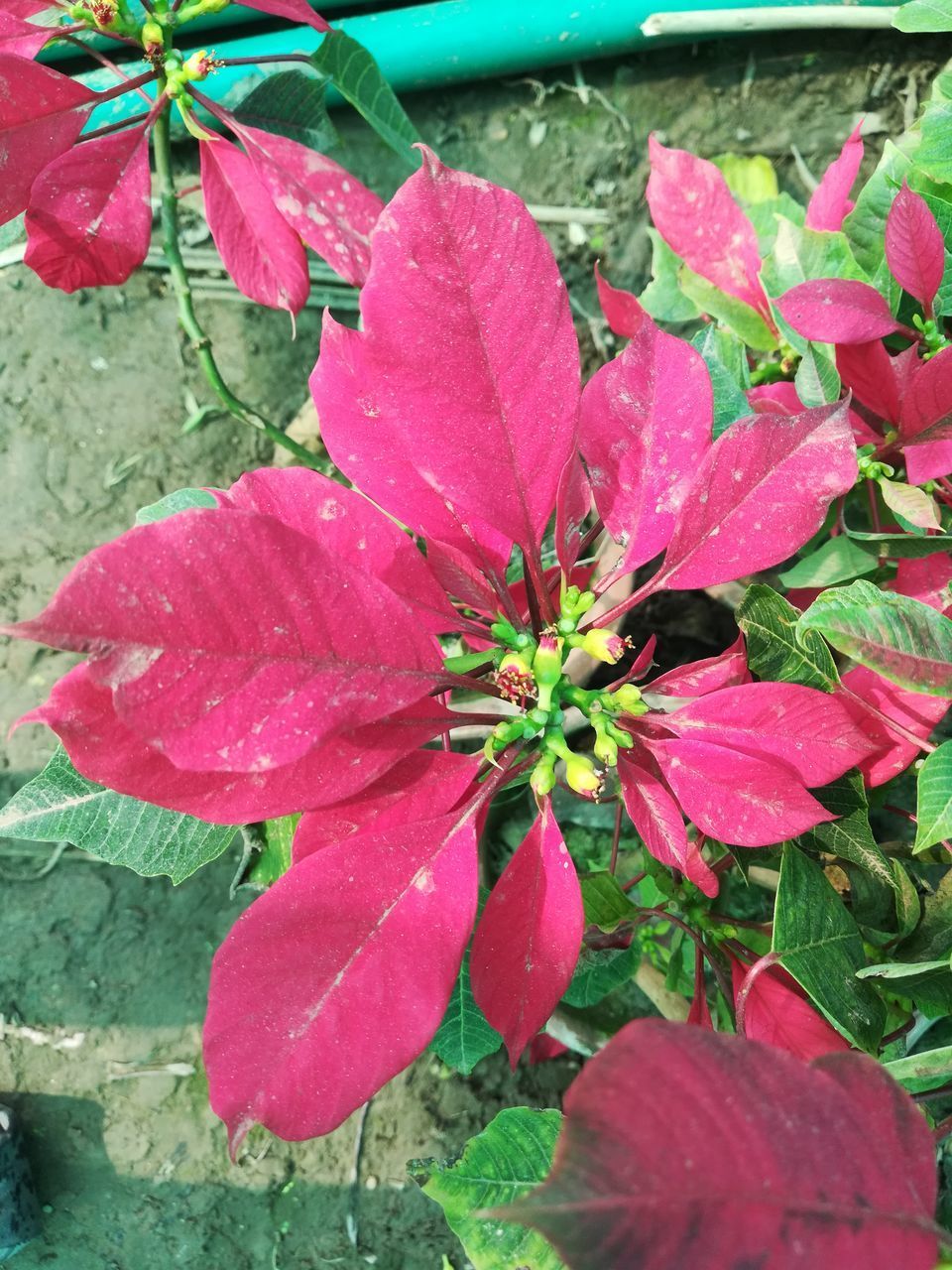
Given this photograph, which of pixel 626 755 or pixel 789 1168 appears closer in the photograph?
pixel 789 1168

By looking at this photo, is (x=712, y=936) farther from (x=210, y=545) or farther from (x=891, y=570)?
(x=210, y=545)

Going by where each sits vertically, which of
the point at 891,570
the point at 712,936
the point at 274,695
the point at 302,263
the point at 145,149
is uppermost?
the point at 145,149

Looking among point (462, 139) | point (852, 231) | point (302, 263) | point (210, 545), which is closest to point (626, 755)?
point (210, 545)

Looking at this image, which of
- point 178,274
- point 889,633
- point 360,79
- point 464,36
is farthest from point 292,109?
point 889,633

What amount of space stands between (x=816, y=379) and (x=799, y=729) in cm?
35

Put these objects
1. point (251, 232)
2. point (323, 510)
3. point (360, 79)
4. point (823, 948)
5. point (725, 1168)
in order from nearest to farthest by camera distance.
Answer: point (725, 1168), point (323, 510), point (823, 948), point (251, 232), point (360, 79)

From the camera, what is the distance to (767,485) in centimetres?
59

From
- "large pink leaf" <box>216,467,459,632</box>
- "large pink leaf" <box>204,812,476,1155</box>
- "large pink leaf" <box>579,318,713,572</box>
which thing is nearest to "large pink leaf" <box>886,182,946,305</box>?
"large pink leaf" <box>579,318,713,572</box>

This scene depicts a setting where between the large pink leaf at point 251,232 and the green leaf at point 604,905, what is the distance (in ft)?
2.03

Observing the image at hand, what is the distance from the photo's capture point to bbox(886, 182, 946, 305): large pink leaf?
787 mm

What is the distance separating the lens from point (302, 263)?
2.89ft

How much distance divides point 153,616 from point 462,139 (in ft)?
4.21

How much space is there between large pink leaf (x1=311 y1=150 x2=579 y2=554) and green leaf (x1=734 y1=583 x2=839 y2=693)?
0.18 metres

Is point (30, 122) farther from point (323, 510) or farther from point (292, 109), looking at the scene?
point (323, 510)
